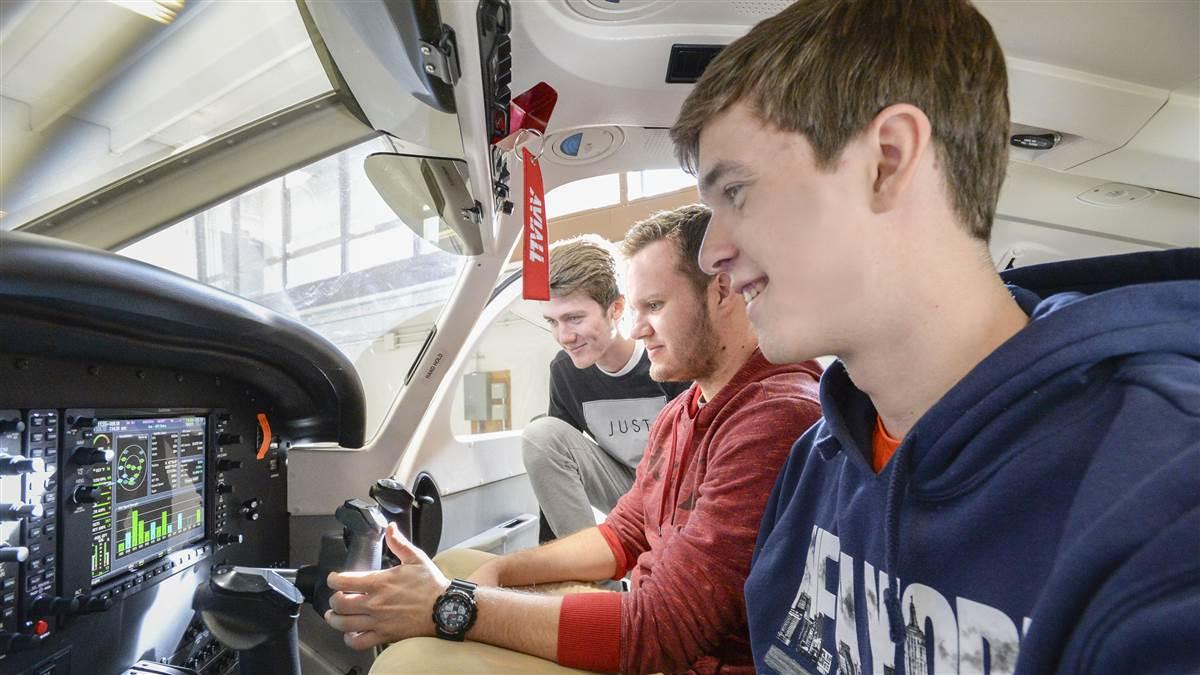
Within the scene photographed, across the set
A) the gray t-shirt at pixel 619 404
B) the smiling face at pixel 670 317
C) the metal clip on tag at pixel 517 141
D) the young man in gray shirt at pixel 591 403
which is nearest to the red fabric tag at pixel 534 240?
the metal clip on tag at pixel 517 141

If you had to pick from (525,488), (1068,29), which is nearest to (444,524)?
(525,488)

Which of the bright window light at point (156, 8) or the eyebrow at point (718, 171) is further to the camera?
the bright window light at point (156, 8)

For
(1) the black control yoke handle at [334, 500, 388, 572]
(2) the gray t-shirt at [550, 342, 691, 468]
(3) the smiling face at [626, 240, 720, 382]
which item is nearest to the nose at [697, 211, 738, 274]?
(3) the smiling face at [626, 240, 720, 382]

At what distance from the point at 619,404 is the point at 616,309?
17.4 inches

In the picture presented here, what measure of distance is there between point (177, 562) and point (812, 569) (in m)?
1.29

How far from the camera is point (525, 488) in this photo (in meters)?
3.62

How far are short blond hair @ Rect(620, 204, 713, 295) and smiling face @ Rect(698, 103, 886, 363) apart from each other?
705mm

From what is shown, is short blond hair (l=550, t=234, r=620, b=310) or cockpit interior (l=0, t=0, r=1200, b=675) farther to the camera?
short blond hair (l=550, t=234, r=620, b=310)

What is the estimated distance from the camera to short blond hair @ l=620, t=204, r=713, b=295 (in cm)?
161

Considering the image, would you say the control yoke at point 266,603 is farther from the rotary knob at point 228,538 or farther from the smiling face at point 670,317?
the smiling face at point 670,317

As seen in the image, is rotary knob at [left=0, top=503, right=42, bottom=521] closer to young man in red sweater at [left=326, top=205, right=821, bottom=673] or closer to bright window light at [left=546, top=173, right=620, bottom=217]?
young man in red sweater at [left=326, top=205, right=821, bottom=673]

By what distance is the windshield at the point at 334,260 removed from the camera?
5.33 ft

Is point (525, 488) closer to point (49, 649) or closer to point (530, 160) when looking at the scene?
point (530, 160)

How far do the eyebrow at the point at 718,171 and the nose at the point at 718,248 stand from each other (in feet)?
0.15
